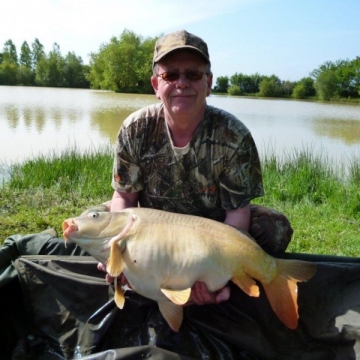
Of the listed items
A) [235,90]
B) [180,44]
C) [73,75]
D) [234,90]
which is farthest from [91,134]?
[235,90]

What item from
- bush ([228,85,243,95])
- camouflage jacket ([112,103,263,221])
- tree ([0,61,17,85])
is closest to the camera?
camouflage jacket ([112,103,263,221])

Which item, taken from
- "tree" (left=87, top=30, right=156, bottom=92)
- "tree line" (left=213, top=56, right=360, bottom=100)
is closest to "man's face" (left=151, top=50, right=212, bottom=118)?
"tree" (left=87, top=30, right=156, bottom=92)

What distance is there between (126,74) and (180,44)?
34.3 m

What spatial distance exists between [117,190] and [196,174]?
361 millimetres

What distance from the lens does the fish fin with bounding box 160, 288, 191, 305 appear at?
1384mm

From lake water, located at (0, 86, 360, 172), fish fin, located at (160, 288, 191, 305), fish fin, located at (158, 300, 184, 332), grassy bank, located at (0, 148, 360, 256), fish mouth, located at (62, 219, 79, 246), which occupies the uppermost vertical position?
fish mouth, located at (62, 219, 79, 246)

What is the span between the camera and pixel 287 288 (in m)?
1.45

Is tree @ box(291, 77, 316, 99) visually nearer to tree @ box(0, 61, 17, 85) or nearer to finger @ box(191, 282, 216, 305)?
tree @ box(0, 61, 17, 85)

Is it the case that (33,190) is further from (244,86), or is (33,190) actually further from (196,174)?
(244,86)

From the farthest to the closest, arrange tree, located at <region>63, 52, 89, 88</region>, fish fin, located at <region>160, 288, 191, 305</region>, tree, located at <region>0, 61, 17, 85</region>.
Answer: tree, located at <region>63, 52, 89, 88</region> → tree, located at <region>0, 61, 17, 85</region> → fish fin, located at <region>160, 288, 191, 305</region>

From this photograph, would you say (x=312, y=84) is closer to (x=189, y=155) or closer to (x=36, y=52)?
(x=36, y=52)

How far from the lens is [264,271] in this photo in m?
1.47

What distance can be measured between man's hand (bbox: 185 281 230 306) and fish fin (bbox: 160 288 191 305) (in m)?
0.09

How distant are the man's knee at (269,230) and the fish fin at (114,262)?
0.74 m
